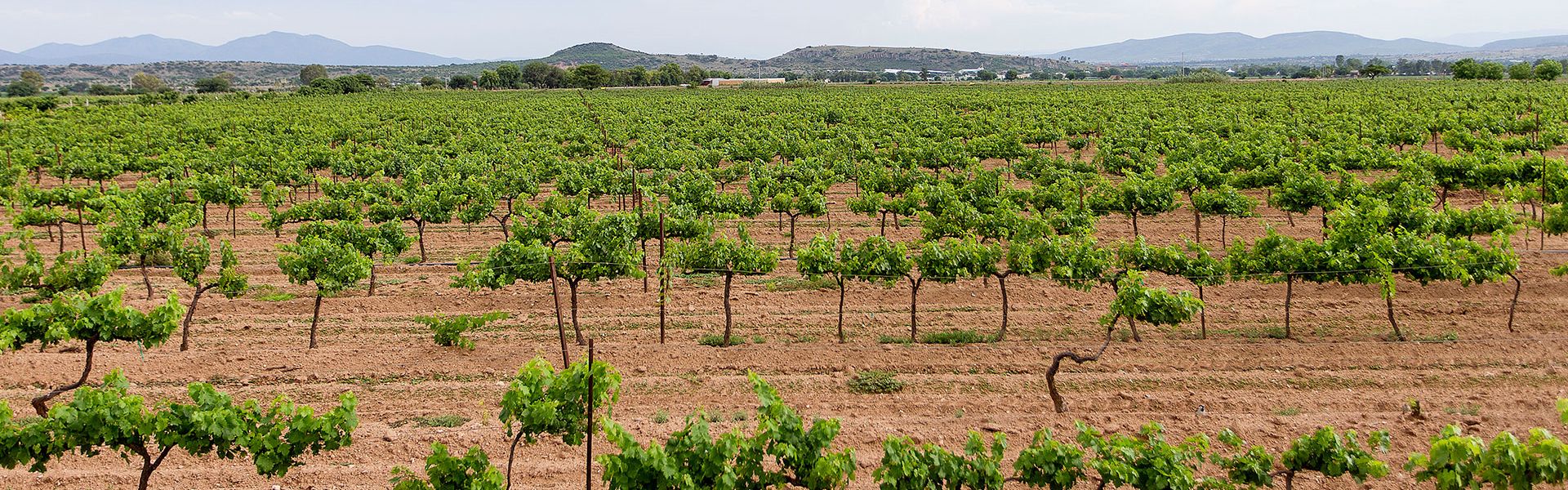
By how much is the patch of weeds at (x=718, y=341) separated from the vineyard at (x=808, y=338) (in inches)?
2.3

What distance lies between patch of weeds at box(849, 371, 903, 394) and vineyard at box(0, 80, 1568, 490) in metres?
0.05

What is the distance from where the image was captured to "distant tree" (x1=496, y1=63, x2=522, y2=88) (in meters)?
136

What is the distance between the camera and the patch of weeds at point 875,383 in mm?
14281

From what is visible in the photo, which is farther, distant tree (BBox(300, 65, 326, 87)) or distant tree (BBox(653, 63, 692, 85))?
distant tree (BBox(300, 65, 326, 87))

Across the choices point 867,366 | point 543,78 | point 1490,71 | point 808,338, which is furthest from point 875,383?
point 543,78

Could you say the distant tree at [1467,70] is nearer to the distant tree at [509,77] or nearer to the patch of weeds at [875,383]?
the patch of weeds at [875,383]

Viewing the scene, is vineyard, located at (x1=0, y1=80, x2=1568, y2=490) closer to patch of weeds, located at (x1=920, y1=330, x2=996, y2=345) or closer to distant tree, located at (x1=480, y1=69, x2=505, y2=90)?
patch of weeds, located at (x1=920, y1=330, x2=996, y2=345)

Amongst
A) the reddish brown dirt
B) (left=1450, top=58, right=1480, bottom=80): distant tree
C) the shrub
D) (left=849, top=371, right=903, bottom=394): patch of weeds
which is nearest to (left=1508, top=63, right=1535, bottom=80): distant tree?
(left=1450, top=58, right=1480, bottom=80): distant tree

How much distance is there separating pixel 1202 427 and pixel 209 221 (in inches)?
1184

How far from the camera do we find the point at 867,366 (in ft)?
50.3

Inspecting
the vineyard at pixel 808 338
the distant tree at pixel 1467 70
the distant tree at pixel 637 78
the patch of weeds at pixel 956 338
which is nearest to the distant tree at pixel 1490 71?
the distant tree at pixel 1467 70

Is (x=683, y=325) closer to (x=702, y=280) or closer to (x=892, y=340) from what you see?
(x=702, y=280)

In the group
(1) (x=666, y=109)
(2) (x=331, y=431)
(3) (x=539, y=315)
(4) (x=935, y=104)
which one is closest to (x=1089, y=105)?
(4) (x=935, y=104)

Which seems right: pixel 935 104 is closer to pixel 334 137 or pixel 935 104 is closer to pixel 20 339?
pixel 334 137
